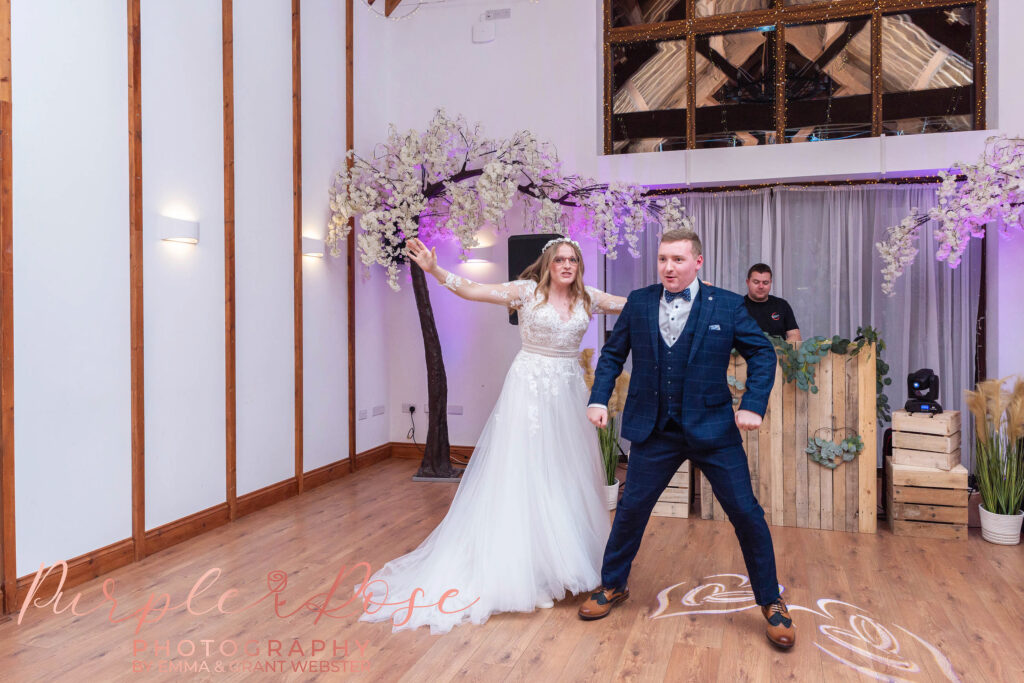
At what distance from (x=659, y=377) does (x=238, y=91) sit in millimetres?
3778

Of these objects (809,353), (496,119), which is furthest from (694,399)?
(496,119)

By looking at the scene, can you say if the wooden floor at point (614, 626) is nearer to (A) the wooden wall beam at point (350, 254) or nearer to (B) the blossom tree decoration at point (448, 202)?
(A) the wooden wall beam at point (350, 254)

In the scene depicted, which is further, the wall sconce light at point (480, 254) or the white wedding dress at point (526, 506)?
the wall sconce light at point (480, 254)

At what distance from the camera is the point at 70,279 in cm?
369

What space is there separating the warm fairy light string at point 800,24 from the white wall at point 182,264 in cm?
374

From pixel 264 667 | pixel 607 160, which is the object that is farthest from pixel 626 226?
pixel 264 667

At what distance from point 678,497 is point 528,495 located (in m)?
2.02

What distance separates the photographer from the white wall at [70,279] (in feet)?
11.4

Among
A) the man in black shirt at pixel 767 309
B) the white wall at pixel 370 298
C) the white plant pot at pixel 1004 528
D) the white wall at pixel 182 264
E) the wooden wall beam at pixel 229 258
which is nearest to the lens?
the white wall at pixel 182 264

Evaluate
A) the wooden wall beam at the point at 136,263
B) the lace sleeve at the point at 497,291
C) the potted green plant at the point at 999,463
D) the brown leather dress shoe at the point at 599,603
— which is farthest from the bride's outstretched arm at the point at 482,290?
the potted green plant at the point at 999,463

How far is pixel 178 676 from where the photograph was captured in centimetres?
272

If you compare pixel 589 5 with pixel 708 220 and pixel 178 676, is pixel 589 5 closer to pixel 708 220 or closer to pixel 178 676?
pixel 708 220

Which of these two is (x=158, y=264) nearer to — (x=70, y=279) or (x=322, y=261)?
(x=70, y=279)

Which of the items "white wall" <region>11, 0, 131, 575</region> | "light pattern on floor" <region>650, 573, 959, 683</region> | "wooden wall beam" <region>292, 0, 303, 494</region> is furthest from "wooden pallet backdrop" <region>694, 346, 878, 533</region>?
"white wall" <region>11, 0, 131, 575</region>
